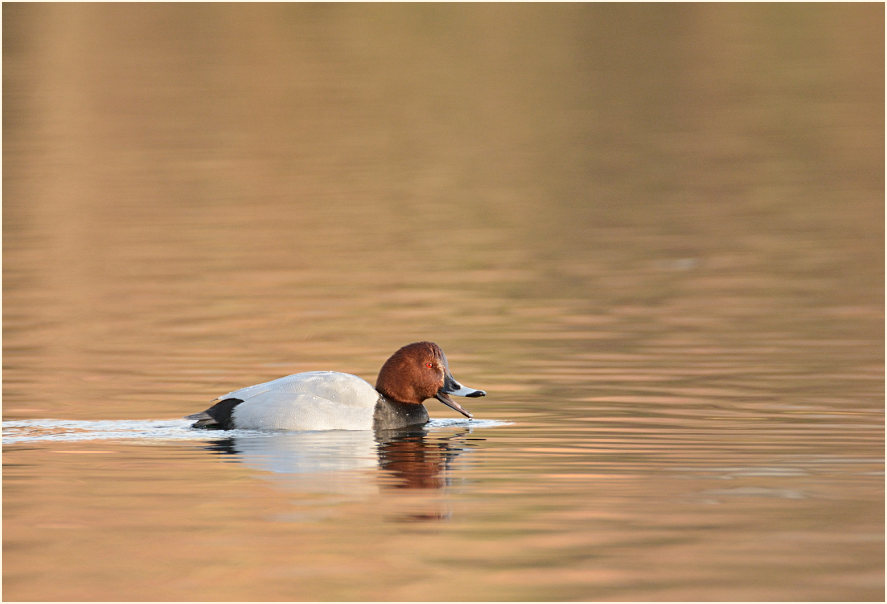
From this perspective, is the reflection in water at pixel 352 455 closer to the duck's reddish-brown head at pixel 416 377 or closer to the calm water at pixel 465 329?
the calm water at pixel 465 329

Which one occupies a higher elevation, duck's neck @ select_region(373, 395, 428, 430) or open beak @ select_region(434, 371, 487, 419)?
open beak @ select_region(434, 371, 487, 419)

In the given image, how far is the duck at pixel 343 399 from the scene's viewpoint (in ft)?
40.1

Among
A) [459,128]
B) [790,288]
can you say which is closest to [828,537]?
[790,288]

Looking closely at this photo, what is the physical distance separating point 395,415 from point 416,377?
0.34 metres

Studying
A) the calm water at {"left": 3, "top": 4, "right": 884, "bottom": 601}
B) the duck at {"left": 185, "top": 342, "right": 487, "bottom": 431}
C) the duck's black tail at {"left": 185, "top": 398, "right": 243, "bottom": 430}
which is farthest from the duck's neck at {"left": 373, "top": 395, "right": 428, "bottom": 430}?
the duck's black tail at {"left": 185, "top": 398, "right": 243, "bottom": 430}

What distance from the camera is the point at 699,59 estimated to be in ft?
160

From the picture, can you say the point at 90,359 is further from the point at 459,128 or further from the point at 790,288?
the point at 459,128

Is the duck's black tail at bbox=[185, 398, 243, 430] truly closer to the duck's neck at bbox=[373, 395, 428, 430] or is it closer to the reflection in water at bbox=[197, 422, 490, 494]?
the reflection in water at bbox=[197, 422, 490, 494]

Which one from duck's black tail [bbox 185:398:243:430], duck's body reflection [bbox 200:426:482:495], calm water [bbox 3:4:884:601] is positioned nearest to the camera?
calm water [bbox 3:4:884:601]

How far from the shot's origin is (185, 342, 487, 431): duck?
12.2 m

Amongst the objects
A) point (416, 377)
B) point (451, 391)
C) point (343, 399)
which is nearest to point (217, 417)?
point (343, 399)

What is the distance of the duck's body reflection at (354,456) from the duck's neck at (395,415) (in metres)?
0.06

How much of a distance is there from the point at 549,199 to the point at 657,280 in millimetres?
7788

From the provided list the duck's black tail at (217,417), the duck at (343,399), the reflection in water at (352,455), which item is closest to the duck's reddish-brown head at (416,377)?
the duck at (343,399)
